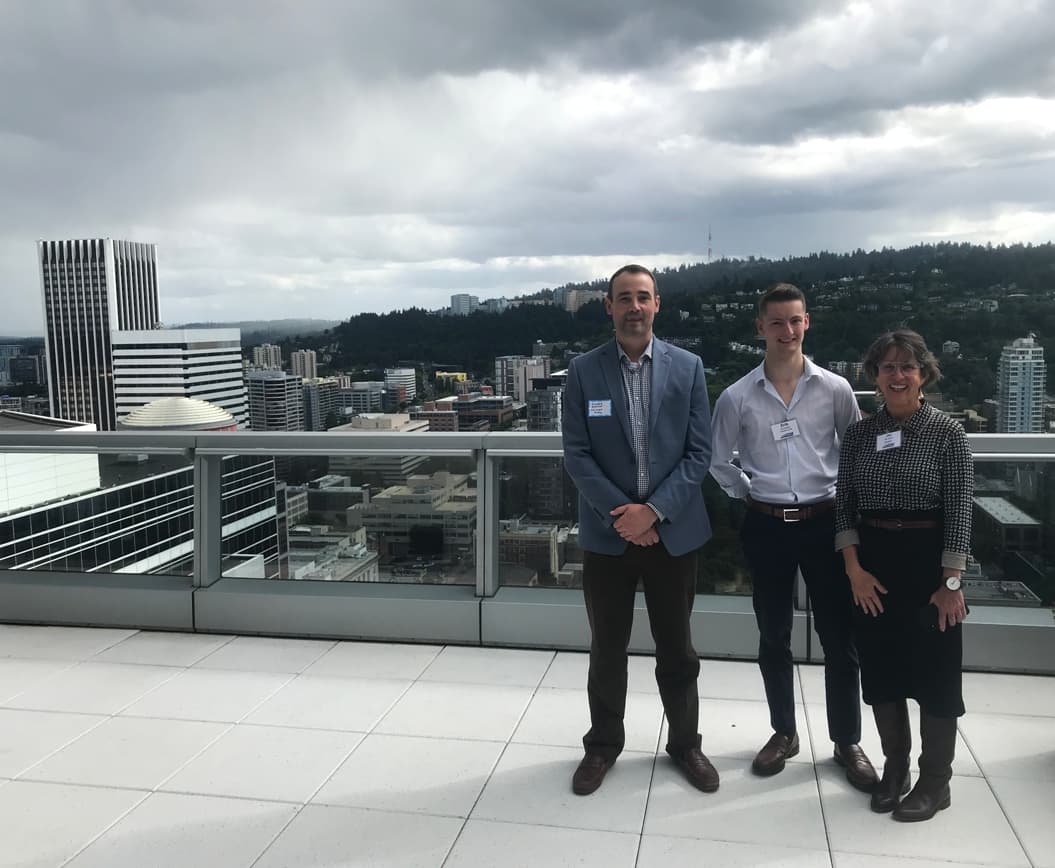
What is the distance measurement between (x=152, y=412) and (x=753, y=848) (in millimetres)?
8043

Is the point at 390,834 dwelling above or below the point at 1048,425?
below

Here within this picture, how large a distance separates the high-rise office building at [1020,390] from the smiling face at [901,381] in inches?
61.1

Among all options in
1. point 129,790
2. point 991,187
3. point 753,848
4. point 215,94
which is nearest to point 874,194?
point 991,187

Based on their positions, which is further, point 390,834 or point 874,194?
point 874,194

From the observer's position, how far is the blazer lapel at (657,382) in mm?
2531

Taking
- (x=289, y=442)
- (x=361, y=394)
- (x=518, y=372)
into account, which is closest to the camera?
(x=289, y=442)

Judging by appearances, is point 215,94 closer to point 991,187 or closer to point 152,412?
point 152,412

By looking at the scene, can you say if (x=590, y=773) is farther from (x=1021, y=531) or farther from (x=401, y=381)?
(x=401, y=381)

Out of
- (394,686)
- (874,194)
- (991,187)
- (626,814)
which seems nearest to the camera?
(626,814)

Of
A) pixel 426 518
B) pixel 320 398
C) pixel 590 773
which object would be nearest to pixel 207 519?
pixel 426 518

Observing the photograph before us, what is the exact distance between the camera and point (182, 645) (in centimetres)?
407

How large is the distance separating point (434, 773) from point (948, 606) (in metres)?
1.74

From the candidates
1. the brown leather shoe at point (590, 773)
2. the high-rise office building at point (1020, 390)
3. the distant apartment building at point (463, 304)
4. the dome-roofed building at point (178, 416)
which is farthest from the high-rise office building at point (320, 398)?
the brown leather shoe at point (590, 773)

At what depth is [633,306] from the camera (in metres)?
2.53
